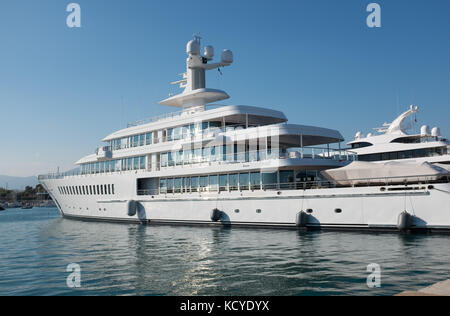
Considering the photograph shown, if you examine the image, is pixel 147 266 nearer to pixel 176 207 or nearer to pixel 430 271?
pixel 430 271

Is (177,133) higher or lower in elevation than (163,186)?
higher

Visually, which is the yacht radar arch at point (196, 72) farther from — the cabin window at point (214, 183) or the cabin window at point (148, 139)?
the cabin window at point (214, 183)

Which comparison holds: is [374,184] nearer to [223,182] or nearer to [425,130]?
[223,182]

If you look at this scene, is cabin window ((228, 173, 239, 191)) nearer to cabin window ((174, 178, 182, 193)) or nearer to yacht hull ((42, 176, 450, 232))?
yacht hull ((42, 176, 450, 232))

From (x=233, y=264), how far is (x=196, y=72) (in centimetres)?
2363

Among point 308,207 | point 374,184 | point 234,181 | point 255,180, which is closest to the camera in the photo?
point 374,184

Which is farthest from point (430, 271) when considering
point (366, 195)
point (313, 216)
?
point (313, 216)

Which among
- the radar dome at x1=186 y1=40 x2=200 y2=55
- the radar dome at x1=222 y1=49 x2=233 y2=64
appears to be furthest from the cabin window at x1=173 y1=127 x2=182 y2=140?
the radar dome at x1=222 y1=49 x2=233 y2=64

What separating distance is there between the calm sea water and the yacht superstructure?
2302 cm

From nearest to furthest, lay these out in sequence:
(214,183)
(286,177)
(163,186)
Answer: (286,177), (214,183), (163,186)

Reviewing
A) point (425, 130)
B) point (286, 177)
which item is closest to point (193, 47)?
point (286, 177)

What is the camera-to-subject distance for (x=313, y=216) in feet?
67.4

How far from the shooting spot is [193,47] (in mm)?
32875

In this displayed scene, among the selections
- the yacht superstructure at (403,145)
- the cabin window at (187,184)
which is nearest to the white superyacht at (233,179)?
the cabin window at (187,184)
